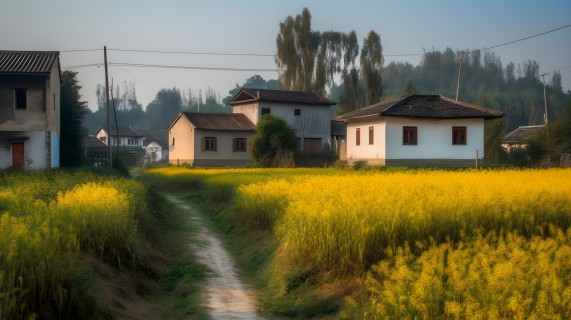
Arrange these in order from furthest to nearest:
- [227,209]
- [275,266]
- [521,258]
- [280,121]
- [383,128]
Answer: [280,121], [383,128], [227,209], [275,266], [521,258]

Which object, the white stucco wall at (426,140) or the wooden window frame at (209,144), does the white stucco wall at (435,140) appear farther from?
the wooden window frame at (209,144)

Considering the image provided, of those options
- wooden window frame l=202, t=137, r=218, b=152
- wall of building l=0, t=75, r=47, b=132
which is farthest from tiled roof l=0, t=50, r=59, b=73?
wooden window frame l=202, t=137, r=218, b=152

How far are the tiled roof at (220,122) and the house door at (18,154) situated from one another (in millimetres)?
16672

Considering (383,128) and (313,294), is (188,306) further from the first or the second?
(383,128)

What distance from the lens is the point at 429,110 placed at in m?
36.0

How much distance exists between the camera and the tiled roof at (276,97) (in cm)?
4821

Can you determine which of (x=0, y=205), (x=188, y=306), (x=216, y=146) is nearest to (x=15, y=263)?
(x=188, y=306)

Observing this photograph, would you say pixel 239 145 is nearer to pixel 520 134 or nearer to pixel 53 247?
pixel 520 134

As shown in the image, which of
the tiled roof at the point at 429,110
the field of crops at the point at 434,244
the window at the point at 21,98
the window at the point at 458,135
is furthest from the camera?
the window at the point at 458,135

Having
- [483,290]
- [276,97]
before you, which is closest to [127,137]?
[276,97]

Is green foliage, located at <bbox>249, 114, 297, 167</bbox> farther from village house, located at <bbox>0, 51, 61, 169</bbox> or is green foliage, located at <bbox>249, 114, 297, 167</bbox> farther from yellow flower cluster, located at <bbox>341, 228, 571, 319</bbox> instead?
yellow flower cluster, located at <bbox>341, 228, 571, 319</bbox>

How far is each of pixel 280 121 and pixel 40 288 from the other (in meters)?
34.0

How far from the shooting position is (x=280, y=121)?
4041 centimetres

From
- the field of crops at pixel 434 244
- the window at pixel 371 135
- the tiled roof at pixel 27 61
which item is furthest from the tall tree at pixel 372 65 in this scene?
the field of crops at pixel 434 244
